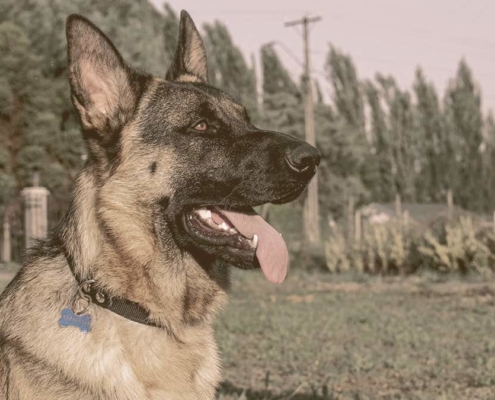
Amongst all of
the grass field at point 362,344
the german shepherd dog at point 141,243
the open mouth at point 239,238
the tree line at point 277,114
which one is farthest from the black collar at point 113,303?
the tree line at point 277,114

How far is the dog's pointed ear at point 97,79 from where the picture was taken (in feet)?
10.3

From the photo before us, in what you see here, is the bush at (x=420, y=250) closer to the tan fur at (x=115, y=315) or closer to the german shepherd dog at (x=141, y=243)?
the german shepherd dog at (x=141, y=243)

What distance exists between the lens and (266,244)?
11.4ft

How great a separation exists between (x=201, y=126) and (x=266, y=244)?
2.14ft

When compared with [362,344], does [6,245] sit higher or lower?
lower

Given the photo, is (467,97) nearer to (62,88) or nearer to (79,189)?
(62,88)

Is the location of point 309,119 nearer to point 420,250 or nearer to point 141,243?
point 420,250

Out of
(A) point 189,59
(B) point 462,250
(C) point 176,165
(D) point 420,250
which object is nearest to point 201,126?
(C) point 176,165

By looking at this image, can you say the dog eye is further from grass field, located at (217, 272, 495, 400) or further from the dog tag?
grass field, located at (217, 272, 495, 400)

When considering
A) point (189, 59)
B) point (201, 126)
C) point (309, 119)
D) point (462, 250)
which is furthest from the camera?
point (309, 119)

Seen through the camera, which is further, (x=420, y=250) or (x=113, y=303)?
(x=420, y=250)

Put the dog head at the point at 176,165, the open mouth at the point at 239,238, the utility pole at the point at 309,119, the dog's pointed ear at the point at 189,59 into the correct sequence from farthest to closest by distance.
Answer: the utility pole at the point at 309,119 → the dog's pointed ear at the point at 189,59 → the open mouth at the point at 239,238 → the dog head at the point at 176,165

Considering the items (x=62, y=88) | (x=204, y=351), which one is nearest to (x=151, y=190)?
(x=204, y=351)

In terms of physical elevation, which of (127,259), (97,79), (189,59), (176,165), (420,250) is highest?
(189,59)
